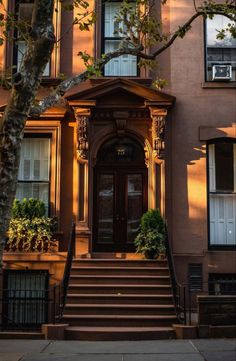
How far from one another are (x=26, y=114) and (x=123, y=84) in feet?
21.2

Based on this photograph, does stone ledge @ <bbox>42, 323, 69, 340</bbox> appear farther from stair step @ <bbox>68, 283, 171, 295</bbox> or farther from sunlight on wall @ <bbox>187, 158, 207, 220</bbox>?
sunlight on wall @ <bbox>187, 158, 207, 220</bbox>

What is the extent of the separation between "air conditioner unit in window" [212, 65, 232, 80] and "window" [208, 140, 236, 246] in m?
1.75

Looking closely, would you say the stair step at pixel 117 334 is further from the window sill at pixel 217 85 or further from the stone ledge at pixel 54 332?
the window sill at pixel 217 85

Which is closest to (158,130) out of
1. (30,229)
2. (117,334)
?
(30,229)

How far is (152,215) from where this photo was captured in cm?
1334

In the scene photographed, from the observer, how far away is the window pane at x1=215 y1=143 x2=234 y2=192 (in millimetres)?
14453

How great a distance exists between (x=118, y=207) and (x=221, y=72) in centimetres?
466

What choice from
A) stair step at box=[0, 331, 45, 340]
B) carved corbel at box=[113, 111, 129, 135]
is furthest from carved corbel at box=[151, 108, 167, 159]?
stair step at box=[0, 331, 45, 340]

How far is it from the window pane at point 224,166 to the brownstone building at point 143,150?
1.1 inches

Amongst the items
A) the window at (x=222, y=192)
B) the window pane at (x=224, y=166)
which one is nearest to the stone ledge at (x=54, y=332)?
the window at (x=222, y=192)

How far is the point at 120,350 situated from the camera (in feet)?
30.7

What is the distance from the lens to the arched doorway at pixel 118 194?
47.3 feet

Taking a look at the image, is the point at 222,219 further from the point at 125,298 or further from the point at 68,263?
the point at 68,263

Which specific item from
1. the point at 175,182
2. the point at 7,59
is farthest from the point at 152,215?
the point at 7,59
